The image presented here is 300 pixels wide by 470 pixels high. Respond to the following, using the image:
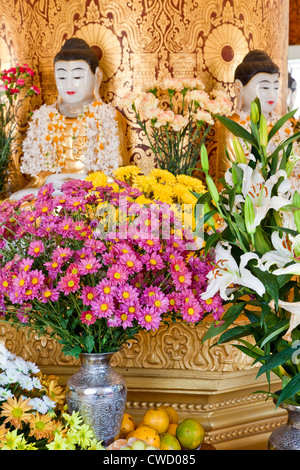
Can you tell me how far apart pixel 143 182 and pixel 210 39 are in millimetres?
2344

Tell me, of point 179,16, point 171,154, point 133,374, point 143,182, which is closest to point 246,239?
point 143,182

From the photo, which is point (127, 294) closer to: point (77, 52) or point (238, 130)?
point (238, 130)

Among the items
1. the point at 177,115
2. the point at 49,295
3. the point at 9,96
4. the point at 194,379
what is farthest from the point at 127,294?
the point at 9,96

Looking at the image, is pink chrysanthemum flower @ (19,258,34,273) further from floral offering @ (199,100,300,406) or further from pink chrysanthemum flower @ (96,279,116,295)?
floral offering @ (199,100,300,406)

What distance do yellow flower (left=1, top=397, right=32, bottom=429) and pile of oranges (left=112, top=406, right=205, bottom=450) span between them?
0.21 m

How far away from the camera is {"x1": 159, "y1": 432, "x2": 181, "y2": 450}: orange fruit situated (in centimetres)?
127

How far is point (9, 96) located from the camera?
327cm

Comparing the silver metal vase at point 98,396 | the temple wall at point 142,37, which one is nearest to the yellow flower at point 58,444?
the silver metal vase at point 98,396

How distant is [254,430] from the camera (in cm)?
173

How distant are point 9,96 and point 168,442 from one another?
96.6 inches

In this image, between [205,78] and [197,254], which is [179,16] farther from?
[197,254]

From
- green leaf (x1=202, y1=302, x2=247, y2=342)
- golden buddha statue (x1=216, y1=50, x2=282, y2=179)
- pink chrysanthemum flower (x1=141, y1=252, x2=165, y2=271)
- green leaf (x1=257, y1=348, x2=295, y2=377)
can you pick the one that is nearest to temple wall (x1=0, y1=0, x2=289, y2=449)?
golden buddha statue (x1=216, y1=50, x2=282, y2=179)

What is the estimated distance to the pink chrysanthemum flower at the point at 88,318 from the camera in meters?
1.09

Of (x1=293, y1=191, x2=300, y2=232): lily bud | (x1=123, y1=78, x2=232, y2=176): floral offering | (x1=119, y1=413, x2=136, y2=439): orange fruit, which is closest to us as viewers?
(x1=293, y1=191, x2=300, y2=232): lily bud
